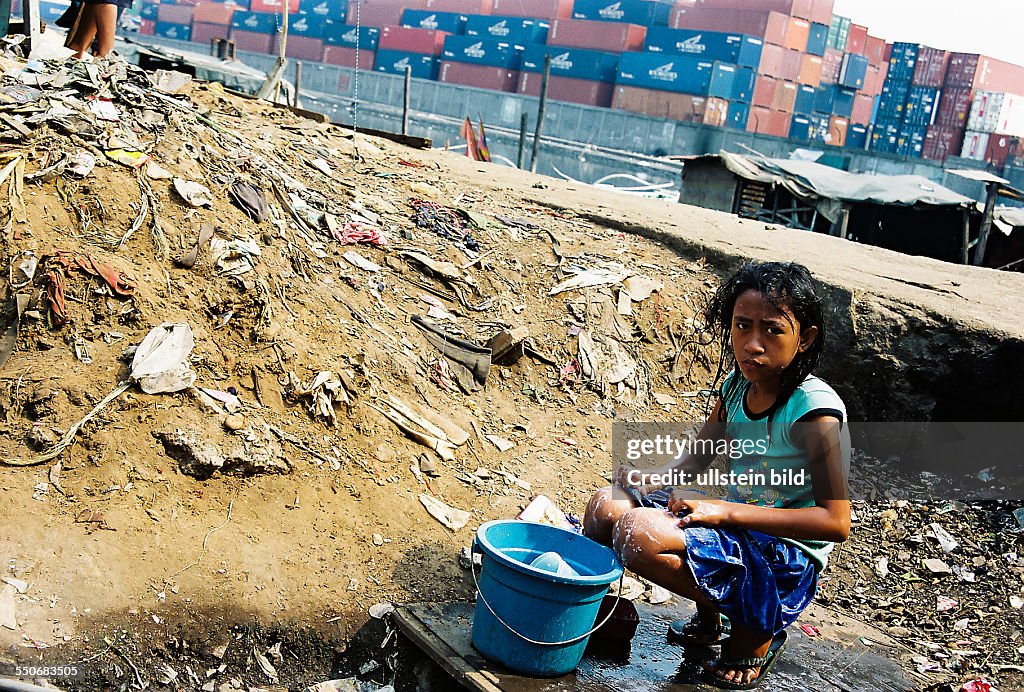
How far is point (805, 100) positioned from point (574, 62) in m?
10.4

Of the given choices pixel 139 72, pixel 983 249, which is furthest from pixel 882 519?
pixel 983 249

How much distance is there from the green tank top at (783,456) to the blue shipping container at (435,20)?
41.9 metres

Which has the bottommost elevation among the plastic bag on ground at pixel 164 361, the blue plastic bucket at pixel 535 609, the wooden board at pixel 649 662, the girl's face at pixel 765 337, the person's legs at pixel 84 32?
the wooden board at pixel 649 662

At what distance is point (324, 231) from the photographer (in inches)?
193

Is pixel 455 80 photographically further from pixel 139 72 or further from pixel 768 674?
pixel 768 674

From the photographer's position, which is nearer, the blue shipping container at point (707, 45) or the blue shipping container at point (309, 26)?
the blue shipping container at point (707, 45)

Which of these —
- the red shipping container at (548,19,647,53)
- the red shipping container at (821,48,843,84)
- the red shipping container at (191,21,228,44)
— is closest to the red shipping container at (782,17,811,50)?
the red shipping container at (821,48,843,84)

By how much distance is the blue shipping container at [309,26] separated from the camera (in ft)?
147

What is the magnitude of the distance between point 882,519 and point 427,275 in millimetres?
2854

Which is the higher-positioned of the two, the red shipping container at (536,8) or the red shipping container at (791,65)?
the red shipping container at (536,8)

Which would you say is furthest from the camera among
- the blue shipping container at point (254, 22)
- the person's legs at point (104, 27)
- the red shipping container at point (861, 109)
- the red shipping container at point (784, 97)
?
the blue shipping container at point (254, 22)

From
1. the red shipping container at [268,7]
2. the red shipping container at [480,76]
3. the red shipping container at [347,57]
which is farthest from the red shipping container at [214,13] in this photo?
the red shipping container at [480,76]

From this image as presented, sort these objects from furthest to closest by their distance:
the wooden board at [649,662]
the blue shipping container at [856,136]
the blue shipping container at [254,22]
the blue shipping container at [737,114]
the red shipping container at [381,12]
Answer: the blue shipping container at [254,22]
the red shipping container at [381,12]
the blue shipping container at [856,136]
the blue shipping container at [737,114]
the wooden board at [649,662]

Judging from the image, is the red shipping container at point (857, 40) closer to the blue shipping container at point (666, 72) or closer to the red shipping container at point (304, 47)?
the blue shipping container at point (666, 72)
